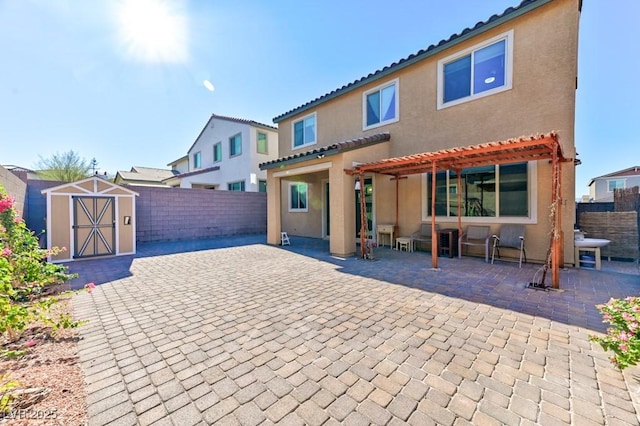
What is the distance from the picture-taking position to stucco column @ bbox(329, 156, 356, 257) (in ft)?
25.9

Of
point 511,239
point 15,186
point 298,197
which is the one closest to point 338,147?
point 511,239

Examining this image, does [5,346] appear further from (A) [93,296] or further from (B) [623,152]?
(B) [623,152]

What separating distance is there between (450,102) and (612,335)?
7.69m

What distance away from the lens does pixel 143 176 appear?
25781 mm

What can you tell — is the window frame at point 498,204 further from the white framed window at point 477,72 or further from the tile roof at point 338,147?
the white framed window at point 477,72

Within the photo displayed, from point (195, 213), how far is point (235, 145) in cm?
726

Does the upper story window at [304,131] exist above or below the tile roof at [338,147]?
above

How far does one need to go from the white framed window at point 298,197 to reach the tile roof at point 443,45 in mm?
4227

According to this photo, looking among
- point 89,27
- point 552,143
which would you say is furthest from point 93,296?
point 552,143

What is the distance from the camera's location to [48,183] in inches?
343

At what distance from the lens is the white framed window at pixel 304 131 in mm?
12586

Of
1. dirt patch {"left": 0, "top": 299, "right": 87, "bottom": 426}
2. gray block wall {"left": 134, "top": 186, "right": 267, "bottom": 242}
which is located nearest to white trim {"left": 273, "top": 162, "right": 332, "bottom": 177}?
gray block wall {"left": 134, "top": 186, "right": 267, "bottom": 242}

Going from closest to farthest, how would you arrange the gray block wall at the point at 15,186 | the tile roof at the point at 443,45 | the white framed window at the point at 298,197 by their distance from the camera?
the gray block wall at the point at 15,186 < the tile roof at the point at 443,45 < the white framed window at the point at 298,197

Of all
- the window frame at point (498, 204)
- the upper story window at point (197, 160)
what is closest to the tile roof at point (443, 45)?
the window frame at point (498, 204)
